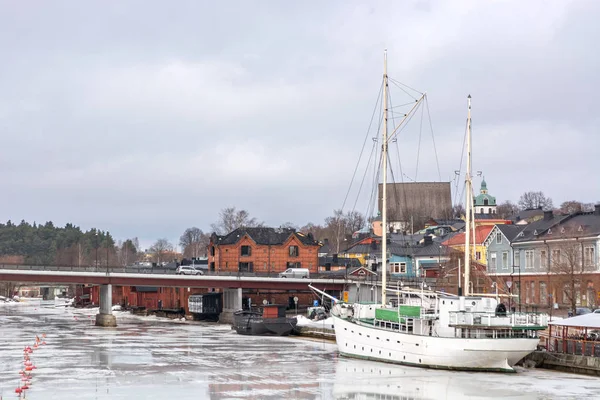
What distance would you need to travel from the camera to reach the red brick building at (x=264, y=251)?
148 m

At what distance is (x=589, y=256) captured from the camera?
314 feet

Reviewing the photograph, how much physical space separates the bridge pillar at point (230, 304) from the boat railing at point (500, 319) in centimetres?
6807

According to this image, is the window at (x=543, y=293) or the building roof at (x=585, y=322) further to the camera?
the window at (x=543, y=293)

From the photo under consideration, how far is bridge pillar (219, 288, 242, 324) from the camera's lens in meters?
123

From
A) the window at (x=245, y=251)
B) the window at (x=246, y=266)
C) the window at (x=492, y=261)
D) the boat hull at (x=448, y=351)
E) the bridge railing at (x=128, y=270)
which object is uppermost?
the window at (x=245, y=251)

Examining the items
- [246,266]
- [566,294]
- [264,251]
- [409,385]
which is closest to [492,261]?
[566,294]

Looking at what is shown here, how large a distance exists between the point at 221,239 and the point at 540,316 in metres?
99.8

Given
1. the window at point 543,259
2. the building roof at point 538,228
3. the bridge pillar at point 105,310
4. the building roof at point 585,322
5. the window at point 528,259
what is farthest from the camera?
the bridge pillar at point 105,310

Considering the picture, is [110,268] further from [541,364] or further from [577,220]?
[541,364]

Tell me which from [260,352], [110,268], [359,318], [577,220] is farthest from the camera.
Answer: [110,268]

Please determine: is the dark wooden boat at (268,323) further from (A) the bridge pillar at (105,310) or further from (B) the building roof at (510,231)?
(B) the building roof at (510,231)

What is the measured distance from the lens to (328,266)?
155625 millimetres

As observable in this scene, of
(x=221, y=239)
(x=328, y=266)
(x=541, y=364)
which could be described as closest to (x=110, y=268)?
(x=221, y=239)

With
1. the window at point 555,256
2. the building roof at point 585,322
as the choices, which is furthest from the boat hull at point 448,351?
the window at point 555,256
